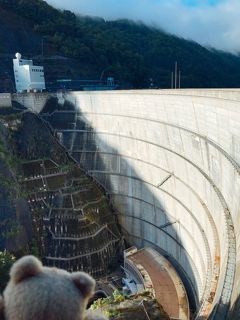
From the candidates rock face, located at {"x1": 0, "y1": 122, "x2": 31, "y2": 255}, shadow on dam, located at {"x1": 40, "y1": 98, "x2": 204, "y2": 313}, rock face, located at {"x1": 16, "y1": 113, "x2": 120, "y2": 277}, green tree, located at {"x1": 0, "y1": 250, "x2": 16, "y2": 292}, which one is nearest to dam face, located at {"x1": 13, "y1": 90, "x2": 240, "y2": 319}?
shadow on dam, located at {"x1": 40, "y1": 98, "x2": 204, "y2": 313}

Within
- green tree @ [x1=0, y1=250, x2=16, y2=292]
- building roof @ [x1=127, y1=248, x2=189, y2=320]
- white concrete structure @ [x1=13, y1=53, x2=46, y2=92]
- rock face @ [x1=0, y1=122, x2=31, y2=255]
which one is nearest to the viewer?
green tree @ [x1=0, y1=250, x2=16, y2=292]

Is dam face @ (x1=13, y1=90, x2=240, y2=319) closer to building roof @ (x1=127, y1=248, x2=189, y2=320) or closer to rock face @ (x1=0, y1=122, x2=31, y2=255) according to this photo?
building roof @ (x1=127, y1=248, x2=189, y2=320)

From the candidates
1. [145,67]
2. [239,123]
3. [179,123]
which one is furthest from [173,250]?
[145,67]

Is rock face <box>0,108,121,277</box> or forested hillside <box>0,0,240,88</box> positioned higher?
forested hillside <box>0,0,240,88</box>

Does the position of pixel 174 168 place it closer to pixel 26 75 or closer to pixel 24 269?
pixel 24 269

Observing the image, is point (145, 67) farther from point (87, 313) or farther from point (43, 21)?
point (87, 313)

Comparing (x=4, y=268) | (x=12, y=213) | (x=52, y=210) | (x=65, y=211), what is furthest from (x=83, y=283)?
(x=52, y=210)

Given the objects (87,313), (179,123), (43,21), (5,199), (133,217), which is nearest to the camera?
(87,313)
